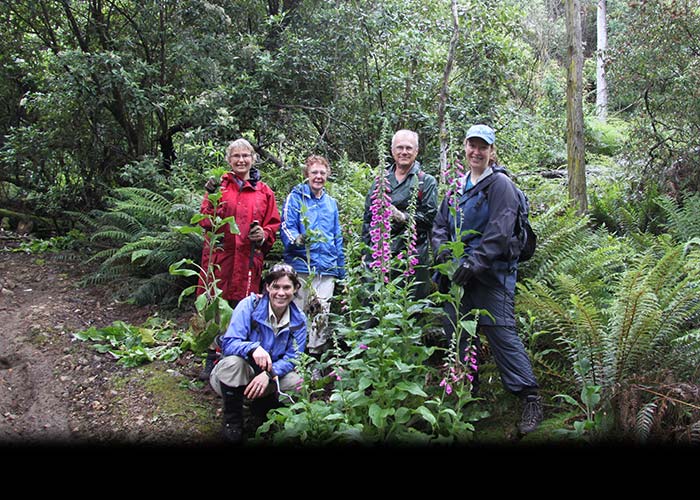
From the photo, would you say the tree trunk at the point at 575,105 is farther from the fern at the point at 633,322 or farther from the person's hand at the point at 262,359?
the person's hand at the point at 262,359

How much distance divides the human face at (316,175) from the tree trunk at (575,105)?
3.06 metres

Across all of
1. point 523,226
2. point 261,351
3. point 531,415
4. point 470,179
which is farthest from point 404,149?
point 531,415

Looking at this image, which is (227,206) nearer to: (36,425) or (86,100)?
(36,425)

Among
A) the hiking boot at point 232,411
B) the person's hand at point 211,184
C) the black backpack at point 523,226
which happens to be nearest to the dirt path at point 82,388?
the hiking boot at point 232,411

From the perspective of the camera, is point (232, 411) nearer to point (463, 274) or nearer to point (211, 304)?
point (211, 304)

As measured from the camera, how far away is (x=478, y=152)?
4.02m

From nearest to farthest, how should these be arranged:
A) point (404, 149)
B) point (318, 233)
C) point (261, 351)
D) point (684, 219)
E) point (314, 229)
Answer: point (261, 351) < point (404, 149) < point (318, 233) < point (314, 229) < point (684, 219)

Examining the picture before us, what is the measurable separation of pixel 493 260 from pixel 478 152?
79 cm

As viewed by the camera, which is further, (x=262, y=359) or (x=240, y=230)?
(x=240, y=230)

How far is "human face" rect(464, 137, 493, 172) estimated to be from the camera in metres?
4.00

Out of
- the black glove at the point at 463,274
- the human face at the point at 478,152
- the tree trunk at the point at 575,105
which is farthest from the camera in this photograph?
the tree trunk at the point at 575,105

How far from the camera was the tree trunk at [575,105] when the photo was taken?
6504mm

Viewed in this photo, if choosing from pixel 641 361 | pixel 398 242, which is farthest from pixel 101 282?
pixel 641 361

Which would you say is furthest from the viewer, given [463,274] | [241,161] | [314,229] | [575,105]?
[575,105]
